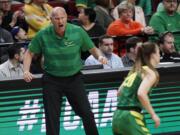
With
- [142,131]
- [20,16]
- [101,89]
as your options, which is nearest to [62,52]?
[101,89]

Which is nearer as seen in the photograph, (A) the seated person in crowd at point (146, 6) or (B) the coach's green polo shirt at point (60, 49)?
(B) the coach's green polo shirt at point (60, 49)

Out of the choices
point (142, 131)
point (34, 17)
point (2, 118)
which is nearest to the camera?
point (142, 131)

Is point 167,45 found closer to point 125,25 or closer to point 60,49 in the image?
point 125,25

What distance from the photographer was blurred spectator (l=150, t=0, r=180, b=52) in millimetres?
11672

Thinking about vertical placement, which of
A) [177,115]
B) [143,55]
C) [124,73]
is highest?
[143,55]

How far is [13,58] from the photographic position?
1065 centimetres

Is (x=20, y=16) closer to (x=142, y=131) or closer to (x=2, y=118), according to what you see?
(x=2, y=118)

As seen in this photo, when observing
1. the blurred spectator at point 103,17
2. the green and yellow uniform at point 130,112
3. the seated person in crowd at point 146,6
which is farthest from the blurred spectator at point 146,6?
the green and yellow uniform at point 130,112

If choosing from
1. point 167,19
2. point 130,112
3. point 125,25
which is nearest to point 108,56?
point 125,25

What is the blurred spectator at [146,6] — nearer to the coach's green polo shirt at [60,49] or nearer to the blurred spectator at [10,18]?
the blurred spectator at [10,18]

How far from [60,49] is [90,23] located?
109 inches

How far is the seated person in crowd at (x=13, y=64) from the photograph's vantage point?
10.5m

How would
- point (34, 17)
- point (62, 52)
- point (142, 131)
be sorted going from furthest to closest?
point (34, 17) < point (62, 52) < point (142, 131)

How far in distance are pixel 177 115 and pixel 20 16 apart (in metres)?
3.43
